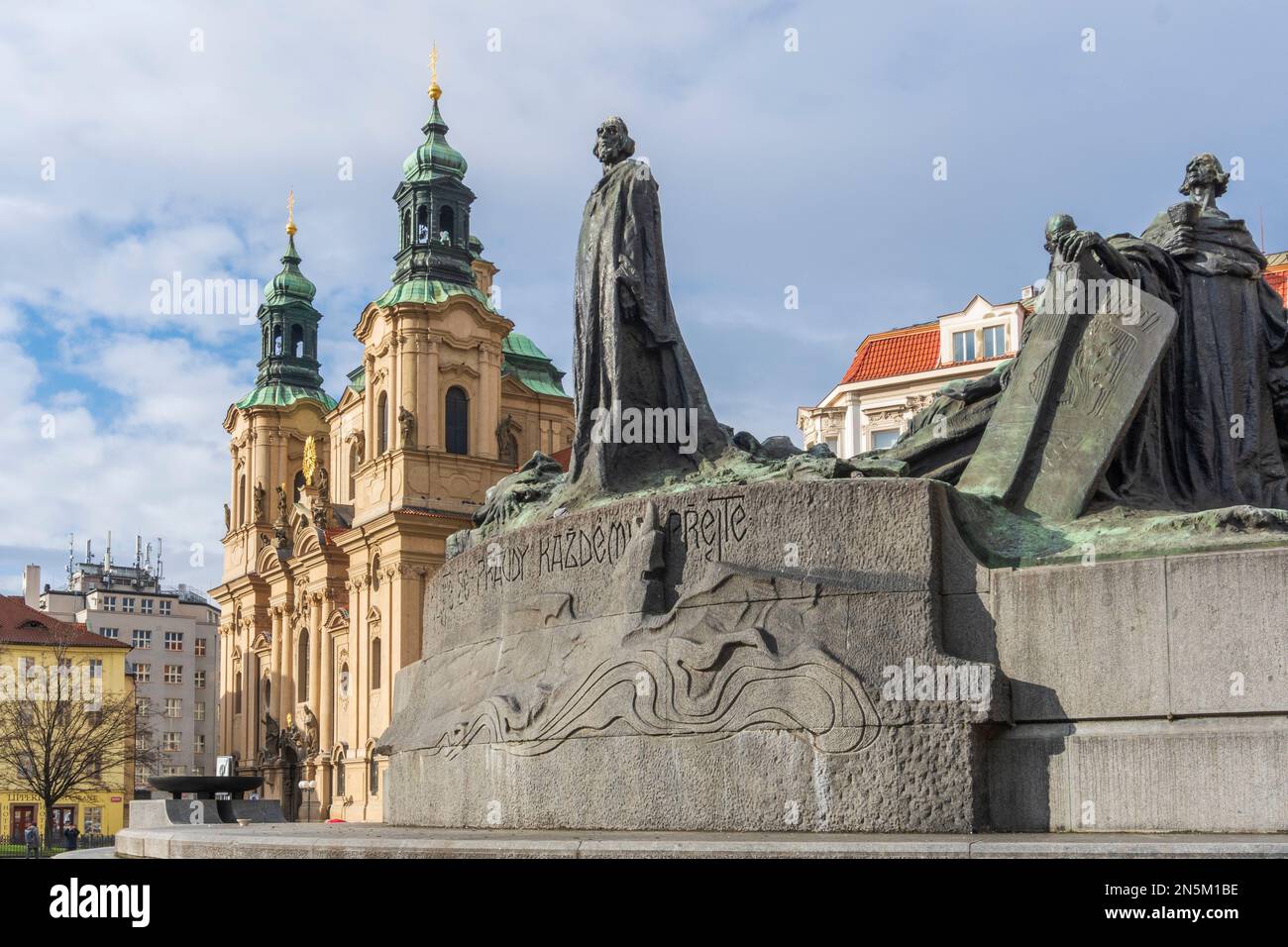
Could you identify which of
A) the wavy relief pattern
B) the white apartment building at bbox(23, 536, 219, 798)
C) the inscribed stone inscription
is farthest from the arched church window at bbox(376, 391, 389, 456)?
the wavy relief pattern

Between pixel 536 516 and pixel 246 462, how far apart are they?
71020mm

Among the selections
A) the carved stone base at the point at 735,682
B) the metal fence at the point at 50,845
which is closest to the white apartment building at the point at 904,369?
the metal fence at the point at 50,845

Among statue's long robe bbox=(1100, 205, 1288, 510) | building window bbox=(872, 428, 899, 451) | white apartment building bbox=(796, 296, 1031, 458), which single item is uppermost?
white apartment building bbox=(796, 296, 1031, 458)

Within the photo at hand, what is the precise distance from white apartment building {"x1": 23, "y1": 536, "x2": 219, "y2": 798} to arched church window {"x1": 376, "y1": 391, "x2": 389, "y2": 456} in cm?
4412

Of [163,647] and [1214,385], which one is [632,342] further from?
[163,647]

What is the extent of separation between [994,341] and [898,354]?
3.06m

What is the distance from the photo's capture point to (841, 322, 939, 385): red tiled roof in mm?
46375

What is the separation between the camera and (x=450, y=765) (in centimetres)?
1080

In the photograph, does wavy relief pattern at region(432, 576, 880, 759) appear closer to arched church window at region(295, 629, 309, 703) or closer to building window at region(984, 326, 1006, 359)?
building window at region(984, 326, 1006, 359)

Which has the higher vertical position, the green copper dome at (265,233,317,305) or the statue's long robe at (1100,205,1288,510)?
the green copper dome at (265,233,317,305)


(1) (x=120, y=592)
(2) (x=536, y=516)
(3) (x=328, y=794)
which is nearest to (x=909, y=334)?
(3) (x=328, y=794)

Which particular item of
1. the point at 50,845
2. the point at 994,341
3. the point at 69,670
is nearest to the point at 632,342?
the point at 994,341

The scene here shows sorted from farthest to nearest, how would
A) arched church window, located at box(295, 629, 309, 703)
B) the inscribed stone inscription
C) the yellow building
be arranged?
the yellow building, arched church window, located at box(295, 629, 309, 703), the inscribed stone inscription
